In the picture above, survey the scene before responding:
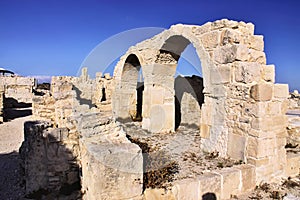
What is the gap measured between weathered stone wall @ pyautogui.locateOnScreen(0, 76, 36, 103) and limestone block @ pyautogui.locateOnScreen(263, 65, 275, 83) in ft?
58.1

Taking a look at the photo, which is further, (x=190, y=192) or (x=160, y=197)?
(x=190, y=192)

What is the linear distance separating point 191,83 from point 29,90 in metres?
14.6

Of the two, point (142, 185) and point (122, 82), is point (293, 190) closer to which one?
point (142, 185)

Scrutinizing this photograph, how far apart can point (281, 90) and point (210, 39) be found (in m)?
1.72

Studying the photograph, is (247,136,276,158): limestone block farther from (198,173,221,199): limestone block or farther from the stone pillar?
the stone pillar

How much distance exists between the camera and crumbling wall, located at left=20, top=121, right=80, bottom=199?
4398mm

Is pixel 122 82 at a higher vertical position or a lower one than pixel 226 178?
higher

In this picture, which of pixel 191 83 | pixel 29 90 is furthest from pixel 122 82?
pixel 29 90

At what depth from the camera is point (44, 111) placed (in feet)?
22.7

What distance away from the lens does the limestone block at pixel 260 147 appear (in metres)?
4.00

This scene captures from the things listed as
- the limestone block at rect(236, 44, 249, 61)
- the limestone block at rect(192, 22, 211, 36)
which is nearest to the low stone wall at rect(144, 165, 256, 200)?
the limestone block at rect(236, 44, 249, 61)

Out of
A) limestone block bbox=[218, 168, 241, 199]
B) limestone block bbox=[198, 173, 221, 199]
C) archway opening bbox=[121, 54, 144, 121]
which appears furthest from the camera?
archway opening bbox=[121, 54, 144, 121]

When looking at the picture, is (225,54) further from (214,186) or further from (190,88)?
(190,88)

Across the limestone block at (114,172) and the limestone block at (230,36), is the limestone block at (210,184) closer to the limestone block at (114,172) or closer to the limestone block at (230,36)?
the limestone block at (114,172)
